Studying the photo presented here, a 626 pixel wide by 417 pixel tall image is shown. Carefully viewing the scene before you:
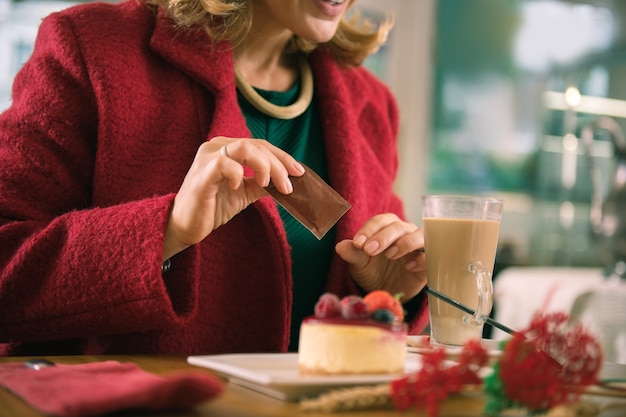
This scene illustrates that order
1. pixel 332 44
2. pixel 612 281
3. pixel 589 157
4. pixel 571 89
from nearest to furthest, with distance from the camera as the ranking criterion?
1. pixel 332 44
2. pixel 612 281
3. pixel 589 157
4. pixel 571 89

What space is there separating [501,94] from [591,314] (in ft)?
8.48

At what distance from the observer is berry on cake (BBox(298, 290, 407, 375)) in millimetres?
840

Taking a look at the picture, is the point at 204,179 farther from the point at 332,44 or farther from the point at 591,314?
the point at 591,314

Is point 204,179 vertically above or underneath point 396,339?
above

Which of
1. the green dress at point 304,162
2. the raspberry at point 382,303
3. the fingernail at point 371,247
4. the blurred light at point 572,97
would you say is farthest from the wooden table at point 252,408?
the blurred light at point 572,97

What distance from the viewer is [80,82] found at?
1.30 meters

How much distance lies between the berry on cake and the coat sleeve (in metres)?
0.29

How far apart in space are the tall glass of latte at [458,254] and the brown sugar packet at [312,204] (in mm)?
151

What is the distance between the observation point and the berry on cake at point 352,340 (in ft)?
2.76

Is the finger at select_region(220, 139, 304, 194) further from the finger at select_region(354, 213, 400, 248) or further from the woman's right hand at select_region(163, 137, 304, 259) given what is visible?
the finger at select_region(354, 213, 400, 248)

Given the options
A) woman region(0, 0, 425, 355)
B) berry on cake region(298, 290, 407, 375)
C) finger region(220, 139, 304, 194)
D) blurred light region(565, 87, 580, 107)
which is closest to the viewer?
berry on cake region(298, 290, 407, 375)

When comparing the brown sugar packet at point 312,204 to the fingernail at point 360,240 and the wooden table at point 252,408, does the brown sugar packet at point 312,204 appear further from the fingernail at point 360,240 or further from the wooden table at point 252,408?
the wooden table at point 252,408

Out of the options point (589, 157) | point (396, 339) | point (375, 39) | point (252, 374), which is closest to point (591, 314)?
point (589, 157)

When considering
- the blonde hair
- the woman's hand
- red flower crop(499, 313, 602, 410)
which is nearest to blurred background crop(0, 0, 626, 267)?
the blonde hair
